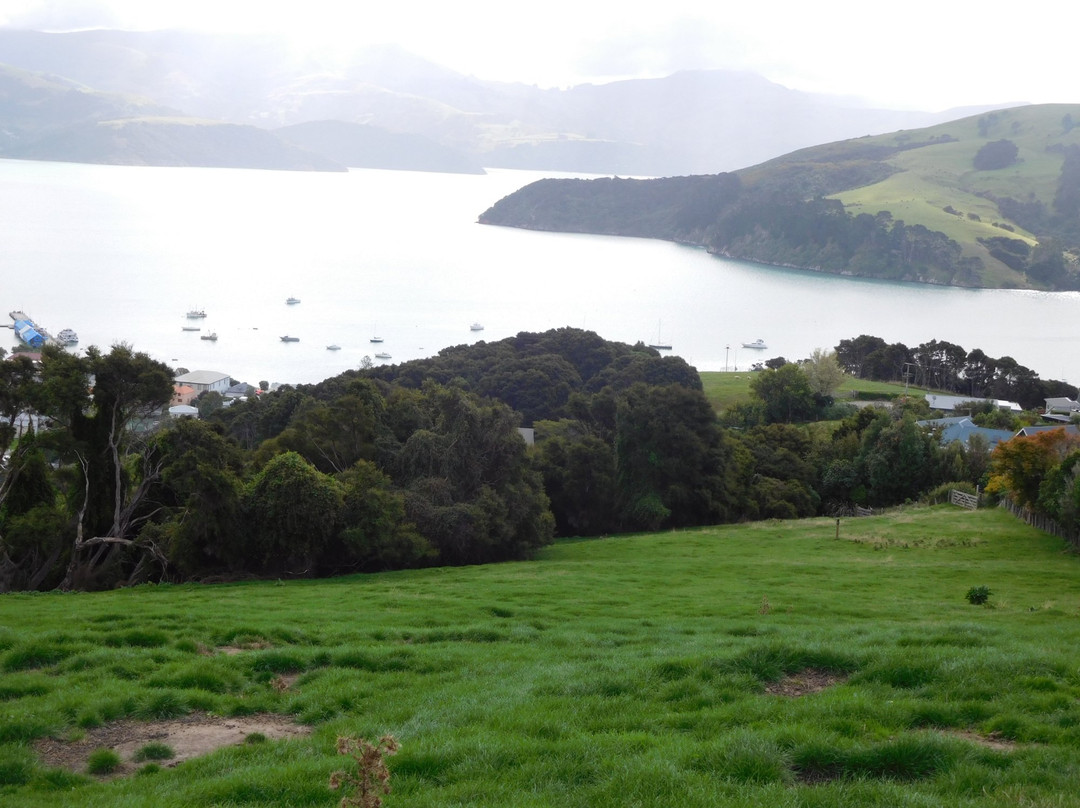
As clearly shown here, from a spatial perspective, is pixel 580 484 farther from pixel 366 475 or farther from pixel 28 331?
pixel 28 331

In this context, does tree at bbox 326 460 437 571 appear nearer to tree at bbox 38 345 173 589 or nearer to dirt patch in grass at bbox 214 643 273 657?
tree at bbox 38 345 173 589

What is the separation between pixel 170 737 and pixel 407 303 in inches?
5222

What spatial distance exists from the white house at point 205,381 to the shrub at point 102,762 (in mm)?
76264

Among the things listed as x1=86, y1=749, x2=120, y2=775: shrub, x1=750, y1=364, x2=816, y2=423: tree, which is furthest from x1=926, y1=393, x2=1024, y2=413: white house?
x1=86, y1=749, x2=120, y2=775: shrub

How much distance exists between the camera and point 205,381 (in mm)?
82688

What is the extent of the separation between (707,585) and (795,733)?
13884 mm

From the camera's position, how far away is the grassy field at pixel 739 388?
78031 millimetres

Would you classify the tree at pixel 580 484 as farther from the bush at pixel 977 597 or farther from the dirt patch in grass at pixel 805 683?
the dirt patch in grass at pixel 805 683

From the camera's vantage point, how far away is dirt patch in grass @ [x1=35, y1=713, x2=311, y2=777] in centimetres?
754

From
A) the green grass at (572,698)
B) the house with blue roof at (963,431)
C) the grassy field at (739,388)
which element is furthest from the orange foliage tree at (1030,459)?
the grassy field at (739,388)

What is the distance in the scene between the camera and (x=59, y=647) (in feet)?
34.2

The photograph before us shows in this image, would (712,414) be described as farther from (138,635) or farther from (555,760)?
(555,760)

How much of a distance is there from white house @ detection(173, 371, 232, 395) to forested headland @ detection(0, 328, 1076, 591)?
94.1 feet

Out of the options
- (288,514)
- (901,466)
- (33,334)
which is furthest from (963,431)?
(33,334)
